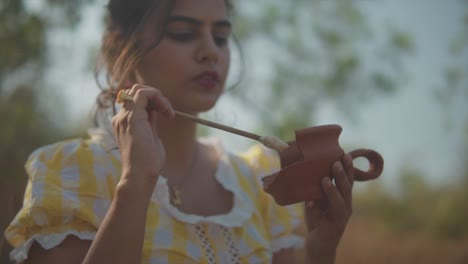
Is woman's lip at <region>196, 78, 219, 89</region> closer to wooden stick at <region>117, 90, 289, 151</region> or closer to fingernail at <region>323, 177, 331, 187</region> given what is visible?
wooden stick at <region>117, 90, 289, 151</region>

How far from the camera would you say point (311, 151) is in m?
1.18

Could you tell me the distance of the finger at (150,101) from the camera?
1.11m

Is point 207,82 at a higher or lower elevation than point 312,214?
higher

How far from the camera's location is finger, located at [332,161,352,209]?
1200 millimetres

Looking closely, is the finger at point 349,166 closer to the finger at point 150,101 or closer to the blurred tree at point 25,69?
the finger at point 150,101

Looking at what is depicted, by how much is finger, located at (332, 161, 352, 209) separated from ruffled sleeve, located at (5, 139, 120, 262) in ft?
2.11

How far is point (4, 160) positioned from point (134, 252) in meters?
1.95

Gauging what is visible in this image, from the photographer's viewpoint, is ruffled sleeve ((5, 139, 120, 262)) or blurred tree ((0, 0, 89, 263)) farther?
blurred tree ((0, 0, 89, 263))

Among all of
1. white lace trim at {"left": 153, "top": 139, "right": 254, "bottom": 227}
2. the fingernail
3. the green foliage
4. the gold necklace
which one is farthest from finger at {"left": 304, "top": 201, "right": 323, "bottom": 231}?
the green foliage

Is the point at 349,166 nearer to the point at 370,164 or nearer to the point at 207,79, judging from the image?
the point at 370,164

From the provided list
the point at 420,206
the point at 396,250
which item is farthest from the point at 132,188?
the point at 420,206

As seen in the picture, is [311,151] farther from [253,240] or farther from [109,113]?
[109,113]

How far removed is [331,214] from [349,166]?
152 mm

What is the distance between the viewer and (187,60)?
1.45 metres
